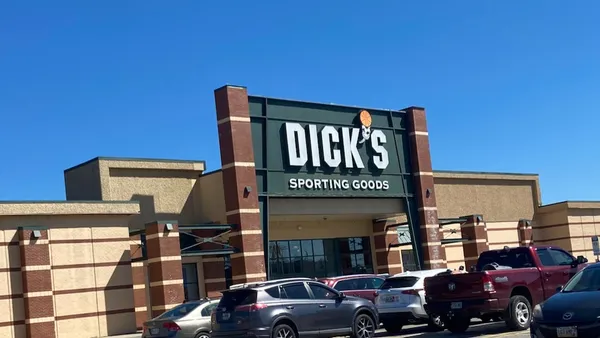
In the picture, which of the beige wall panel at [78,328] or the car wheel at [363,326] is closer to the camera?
the car wheel at [363,326]

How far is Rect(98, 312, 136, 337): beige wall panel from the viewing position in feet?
86.4

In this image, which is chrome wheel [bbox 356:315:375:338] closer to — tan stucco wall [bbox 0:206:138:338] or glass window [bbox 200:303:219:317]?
glass window [bbox 200:303:219:317]

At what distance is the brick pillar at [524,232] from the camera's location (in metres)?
42.1

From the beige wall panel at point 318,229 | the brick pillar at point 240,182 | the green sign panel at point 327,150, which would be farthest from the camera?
the beige wall panel at point 318,229

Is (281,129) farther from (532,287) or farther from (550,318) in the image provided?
(550,318)

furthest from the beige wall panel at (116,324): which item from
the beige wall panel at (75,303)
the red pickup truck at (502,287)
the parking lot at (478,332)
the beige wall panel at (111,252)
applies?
the red pickup truck at (502,287)

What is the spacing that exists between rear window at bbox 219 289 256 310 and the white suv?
536cm

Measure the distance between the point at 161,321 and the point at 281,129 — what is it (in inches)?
440

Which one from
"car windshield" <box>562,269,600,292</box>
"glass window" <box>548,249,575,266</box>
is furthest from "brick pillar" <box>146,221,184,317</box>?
"car windshield" <box>562,269,600,292</box>

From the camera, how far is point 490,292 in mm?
18219

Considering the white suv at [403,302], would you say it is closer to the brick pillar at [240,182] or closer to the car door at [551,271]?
the car door at [551,271]

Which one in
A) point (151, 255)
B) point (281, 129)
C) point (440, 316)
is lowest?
point (440, 316)

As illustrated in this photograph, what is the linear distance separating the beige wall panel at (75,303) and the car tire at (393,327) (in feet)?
33.6

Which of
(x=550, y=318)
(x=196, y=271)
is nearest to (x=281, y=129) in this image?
(x=196, y=271)
